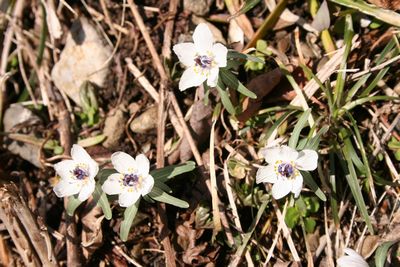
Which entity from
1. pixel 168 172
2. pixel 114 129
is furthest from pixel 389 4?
pixel 114 129

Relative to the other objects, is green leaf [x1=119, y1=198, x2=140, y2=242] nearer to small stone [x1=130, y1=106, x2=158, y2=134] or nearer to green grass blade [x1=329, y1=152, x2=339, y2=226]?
small stone [x1=130, y1=106, x2=158, y2=134]

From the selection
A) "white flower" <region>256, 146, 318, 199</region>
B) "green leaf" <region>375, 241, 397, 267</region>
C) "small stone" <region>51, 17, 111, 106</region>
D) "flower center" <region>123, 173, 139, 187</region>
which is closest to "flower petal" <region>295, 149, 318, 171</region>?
"white flower" <region>256, 146, 318, 199</region>

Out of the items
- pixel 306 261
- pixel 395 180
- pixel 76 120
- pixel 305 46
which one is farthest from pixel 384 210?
pixel 76 120

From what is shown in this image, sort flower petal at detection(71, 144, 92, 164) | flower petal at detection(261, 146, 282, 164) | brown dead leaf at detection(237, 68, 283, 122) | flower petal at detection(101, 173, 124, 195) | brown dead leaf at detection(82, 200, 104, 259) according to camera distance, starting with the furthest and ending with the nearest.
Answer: brown dead leaf at detection(237, 68, 283, 122)
brown dead leaf at detection(82, 200, 104, 259)
flower petal at detection(71, 144, 92, 164)
flower petal at detection(101, 173, 124, 195)
flower petal at detection(261, 146, 282, 164)

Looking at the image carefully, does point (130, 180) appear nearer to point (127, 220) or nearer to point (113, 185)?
point (113, 185)

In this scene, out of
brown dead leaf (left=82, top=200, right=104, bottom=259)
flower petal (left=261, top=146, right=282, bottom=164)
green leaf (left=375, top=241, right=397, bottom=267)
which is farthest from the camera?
brown dead leaf (left=82, top=200, right=104, bottom=259)

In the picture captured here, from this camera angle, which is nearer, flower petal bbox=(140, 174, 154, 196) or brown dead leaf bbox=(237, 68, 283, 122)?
flower petal bbox=(140, 174, 154, 196)

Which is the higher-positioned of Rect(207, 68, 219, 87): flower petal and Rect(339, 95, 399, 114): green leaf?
Rect(207, 68, 219, 87): flower petal

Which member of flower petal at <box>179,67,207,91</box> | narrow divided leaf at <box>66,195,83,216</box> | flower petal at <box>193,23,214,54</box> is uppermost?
flower petal at <box>193,23,214,54</box>
